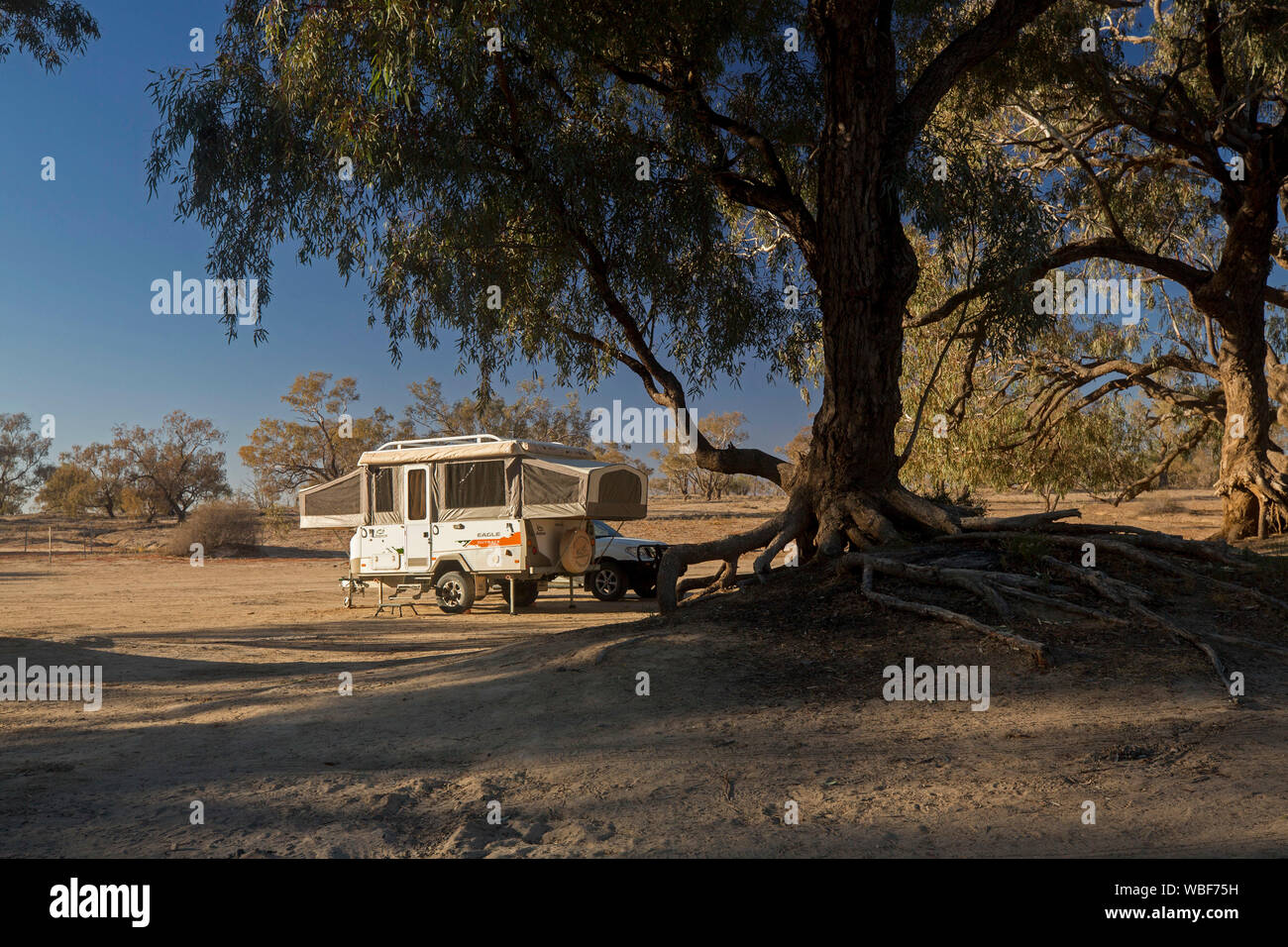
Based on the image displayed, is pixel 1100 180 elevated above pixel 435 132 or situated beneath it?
elevated above

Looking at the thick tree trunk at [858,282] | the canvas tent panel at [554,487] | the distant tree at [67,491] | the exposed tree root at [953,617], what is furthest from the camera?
the distant tree at [67,491]

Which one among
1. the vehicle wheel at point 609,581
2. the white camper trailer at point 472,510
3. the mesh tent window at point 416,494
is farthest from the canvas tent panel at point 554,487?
the vehicle wheel at point 609,581

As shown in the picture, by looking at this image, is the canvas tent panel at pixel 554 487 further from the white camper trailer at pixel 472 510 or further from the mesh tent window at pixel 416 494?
the mesh tent window at pixel 416 494

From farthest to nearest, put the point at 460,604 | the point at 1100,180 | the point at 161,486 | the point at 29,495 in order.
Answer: the point at 29,495, the point at 161,486, the point at 1100,180, the point at 460,604

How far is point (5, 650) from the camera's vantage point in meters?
10.7

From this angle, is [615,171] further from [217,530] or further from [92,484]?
[92,484]

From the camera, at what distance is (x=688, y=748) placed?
6.22 metres

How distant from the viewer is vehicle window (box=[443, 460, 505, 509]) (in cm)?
1641

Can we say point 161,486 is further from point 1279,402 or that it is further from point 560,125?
point 1279,402

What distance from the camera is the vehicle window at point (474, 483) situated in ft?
53.8

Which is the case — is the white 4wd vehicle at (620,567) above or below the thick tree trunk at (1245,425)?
below

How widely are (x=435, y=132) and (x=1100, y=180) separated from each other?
46.3 feet

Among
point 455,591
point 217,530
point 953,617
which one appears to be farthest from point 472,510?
point 217,530

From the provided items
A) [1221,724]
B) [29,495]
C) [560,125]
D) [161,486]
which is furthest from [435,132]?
[29,495]
